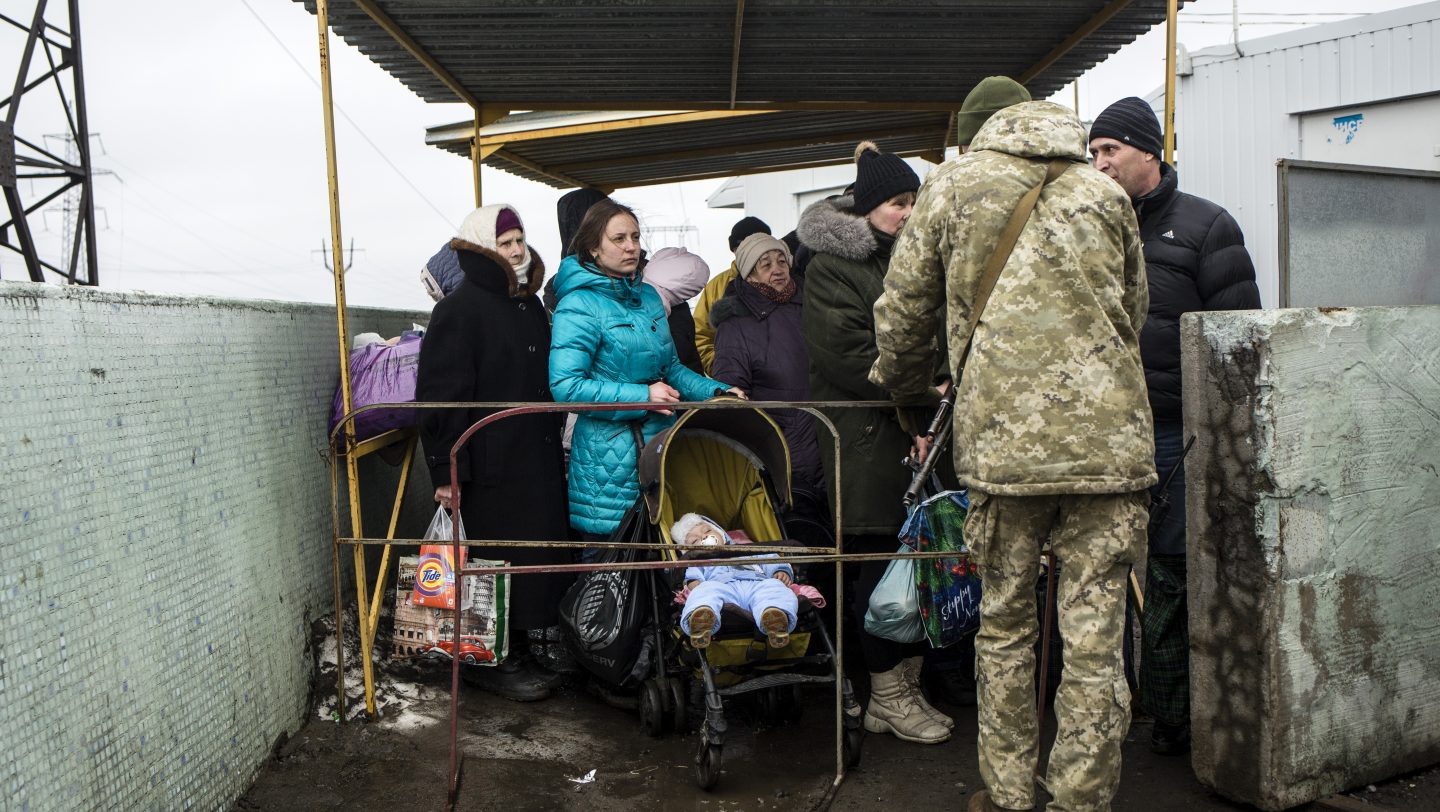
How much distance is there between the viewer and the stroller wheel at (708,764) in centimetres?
376

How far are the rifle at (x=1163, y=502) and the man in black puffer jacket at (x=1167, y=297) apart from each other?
1.9 inches

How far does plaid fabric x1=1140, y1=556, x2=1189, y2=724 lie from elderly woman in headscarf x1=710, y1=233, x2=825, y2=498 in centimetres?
154

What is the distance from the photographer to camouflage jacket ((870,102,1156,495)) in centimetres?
289

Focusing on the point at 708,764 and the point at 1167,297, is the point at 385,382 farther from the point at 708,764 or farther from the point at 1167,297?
the point at 1167,297

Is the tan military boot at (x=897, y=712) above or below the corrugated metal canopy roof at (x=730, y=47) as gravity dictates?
below

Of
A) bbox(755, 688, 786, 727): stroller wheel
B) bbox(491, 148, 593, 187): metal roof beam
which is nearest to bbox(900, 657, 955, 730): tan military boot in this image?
bbox(755, 688, 786, 727): stroller wheel

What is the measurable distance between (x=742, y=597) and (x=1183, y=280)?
193 cm

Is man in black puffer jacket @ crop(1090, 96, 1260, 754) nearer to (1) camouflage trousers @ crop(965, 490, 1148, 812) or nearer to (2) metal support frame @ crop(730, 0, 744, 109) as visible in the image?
(1) camouflage trousers @ crop(965, 490, 1148, 812)

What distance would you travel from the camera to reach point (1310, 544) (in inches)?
133

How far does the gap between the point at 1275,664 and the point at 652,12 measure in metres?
3.55

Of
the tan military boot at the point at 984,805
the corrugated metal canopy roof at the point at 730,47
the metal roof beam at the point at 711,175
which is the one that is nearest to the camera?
the tan military boot at the point at 984,805

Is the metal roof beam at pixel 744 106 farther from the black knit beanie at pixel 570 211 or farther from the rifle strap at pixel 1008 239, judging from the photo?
the rifle strap at pixel 1008 239

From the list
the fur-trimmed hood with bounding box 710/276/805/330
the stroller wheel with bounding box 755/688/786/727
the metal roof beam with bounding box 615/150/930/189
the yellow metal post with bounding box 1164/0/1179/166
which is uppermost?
the metal roof beam with bounding box 615/150/930/189

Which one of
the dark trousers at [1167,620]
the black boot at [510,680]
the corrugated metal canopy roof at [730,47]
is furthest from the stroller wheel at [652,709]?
the corrugated metal canopy roof at [730,47]
